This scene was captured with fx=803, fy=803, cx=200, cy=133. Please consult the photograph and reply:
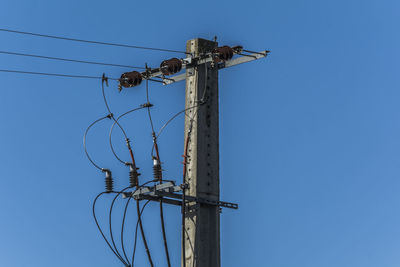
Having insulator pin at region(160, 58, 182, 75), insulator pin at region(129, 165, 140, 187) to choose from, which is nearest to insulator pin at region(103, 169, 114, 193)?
insulator pin at region(129, 165, 140, 187)

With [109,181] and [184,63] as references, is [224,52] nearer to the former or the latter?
[184,63]

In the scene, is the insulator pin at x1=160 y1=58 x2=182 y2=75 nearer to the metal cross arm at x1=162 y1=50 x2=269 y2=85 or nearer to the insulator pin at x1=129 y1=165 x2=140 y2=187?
the metal cross arm at x1=162 y1=50 x2=269 y2=85

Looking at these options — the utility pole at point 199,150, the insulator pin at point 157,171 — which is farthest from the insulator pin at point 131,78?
the insulator pin at point 157,171

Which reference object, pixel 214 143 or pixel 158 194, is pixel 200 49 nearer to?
→ pixel 214 143

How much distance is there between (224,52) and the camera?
11820 mm

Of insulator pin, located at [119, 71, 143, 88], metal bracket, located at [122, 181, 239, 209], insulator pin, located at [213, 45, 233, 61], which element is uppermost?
insulator pin, located at [213, 45, 233, 61]

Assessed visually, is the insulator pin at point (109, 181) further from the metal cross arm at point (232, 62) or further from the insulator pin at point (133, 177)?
the metal cross arm at point (232, 62)

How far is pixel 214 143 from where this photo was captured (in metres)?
11.7

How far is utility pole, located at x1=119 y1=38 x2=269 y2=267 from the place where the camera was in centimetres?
1097

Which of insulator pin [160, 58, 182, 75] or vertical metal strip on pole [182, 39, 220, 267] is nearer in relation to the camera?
vertical metal strip on pole [182, 39, 220, 267]

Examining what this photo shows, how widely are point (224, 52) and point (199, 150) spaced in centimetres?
153

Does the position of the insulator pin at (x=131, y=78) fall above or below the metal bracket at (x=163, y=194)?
above

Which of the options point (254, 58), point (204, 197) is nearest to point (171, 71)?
point (254, 58)

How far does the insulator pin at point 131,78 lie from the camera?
40.5ft
